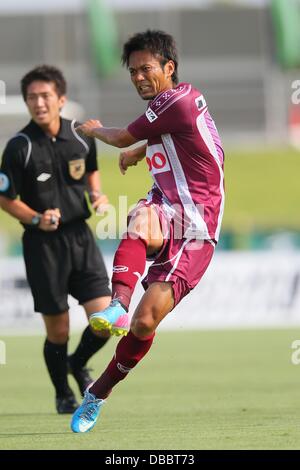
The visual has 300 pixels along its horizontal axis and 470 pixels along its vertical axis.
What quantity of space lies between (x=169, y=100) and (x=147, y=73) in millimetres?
227

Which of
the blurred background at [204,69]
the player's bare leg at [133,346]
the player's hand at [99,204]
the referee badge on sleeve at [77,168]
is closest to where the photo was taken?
the player's bare leg at [133,346]

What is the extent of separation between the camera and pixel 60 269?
844cm

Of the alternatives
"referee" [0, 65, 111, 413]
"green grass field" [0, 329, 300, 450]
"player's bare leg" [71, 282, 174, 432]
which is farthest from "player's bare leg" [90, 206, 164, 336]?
"referee" [0, 65, 111, 413]

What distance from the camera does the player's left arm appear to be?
22.4ft

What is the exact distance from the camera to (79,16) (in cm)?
4694

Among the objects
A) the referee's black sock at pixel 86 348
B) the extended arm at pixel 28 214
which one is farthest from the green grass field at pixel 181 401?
the extended arm at pixel 28 214

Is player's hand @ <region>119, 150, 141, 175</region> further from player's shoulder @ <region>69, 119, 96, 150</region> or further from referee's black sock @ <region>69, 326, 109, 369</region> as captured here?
referee's black sock @ <region>69, 326, 109, 369</region>

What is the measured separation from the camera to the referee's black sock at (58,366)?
8375 millimetres

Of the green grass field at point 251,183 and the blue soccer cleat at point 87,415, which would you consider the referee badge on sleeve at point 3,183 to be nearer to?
the blue soccer cleat at point 87,415

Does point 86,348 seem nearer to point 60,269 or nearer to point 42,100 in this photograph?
point 60,269

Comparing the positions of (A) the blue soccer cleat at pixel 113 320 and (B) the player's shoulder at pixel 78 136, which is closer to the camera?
(A) the blue soccer cleat at pixel 113 320
